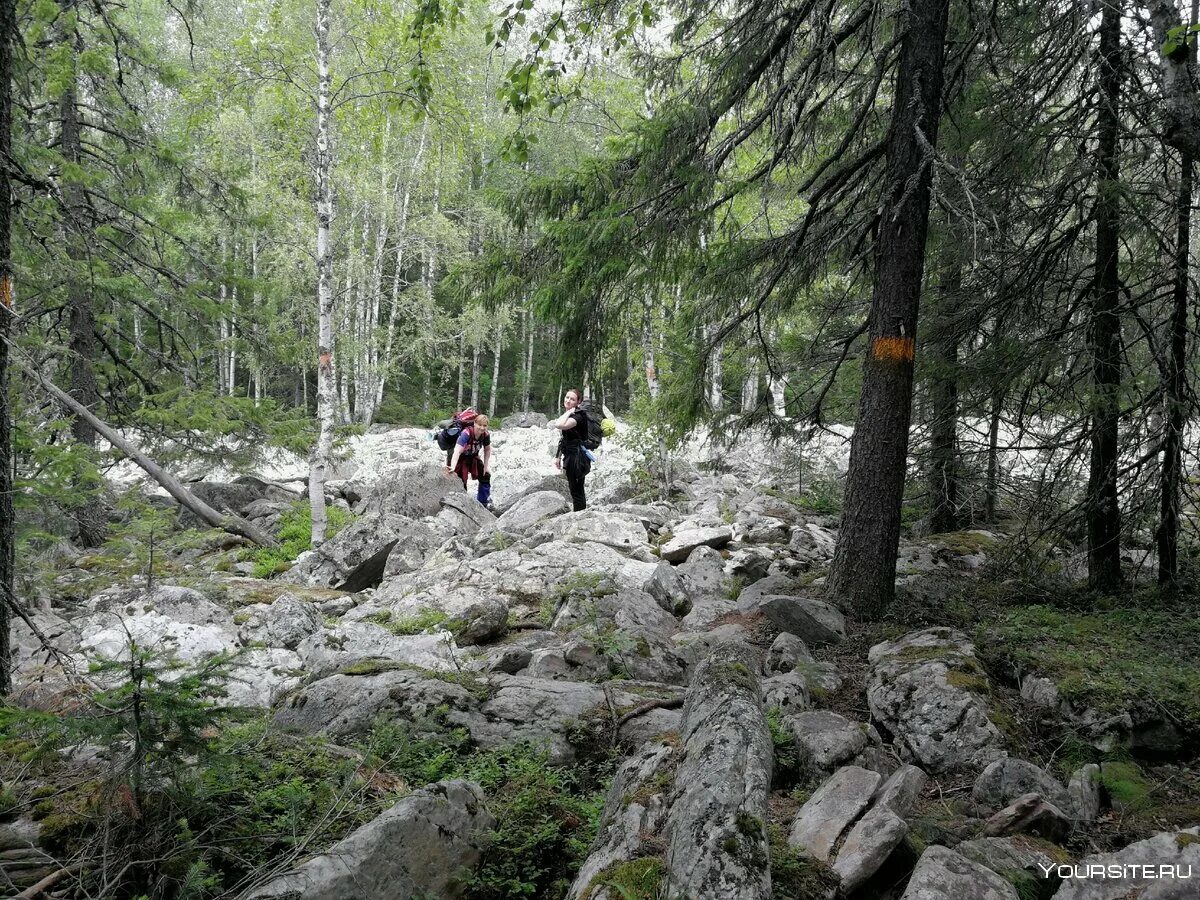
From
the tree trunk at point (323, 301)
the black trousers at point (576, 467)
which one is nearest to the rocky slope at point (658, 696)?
the black trousers at point (576, 467)

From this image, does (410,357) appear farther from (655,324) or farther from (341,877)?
(341,877)

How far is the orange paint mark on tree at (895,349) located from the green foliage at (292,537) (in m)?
8.83

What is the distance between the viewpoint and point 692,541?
30.5 feet

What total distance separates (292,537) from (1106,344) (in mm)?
11876

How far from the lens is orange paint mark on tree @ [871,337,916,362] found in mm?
6148

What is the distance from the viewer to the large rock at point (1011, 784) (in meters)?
3.41

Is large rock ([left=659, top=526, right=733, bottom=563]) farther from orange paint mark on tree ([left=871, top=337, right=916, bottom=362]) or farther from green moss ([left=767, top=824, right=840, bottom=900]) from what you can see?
green moss ([left=767, top=824, right=840, bottom=900])

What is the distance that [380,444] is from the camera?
22594 mm

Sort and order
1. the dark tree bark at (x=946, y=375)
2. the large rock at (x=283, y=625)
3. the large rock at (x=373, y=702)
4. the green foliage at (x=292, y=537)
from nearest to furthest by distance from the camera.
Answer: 1. the large rock at (x=373, y=702)
2. the large rock at (x=283, y=625)
3. the dark tree bark at (x=946, y=375)
4. the green foliage at (x=292, y=537)

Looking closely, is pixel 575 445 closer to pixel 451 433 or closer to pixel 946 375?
pixel 451 433

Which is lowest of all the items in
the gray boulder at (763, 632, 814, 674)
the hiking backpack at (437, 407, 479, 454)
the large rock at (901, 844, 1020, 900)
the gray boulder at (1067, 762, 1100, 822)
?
the gray boulder at (1067, 762, 1100, 822)

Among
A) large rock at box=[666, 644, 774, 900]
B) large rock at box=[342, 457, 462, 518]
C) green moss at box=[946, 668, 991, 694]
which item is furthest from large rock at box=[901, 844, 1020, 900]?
large rock at box=[342, 457, 462, 518]

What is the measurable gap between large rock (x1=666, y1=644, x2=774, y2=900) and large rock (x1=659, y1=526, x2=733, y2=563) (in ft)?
19.1

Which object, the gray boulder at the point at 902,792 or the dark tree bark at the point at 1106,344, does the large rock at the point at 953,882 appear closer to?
the gray boulder at the point at 902,792
